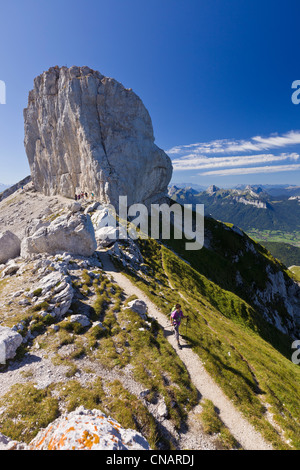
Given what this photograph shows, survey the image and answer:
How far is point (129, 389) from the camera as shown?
12.8 meters

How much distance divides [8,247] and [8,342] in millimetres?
26769

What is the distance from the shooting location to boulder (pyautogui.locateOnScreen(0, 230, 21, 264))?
33.9m

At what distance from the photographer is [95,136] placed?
74.0m

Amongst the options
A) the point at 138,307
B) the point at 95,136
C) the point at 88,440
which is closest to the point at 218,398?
the point at 138,307

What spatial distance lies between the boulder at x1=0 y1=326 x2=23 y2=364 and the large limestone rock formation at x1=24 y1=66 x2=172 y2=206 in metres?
54.4

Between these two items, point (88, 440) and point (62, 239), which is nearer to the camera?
point (88, 440)

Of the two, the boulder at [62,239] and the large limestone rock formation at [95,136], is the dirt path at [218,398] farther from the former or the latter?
the large limestone rock formation at [95,136]

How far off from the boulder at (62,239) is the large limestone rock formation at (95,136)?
36.6 m

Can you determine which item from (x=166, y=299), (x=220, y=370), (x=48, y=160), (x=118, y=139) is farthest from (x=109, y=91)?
(x=220, y=370)

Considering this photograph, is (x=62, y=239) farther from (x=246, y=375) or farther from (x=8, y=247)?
(x=246, y=375)

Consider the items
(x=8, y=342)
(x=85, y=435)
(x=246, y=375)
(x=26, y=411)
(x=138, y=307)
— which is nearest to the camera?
(x=85, y=435)

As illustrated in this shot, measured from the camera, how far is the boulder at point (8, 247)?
33.9 metres

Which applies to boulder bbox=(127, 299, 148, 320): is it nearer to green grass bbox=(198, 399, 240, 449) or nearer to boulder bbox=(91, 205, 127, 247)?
green grass bbox=(198, 399, 240, 449)

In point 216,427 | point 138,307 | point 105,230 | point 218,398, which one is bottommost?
point 218,398
